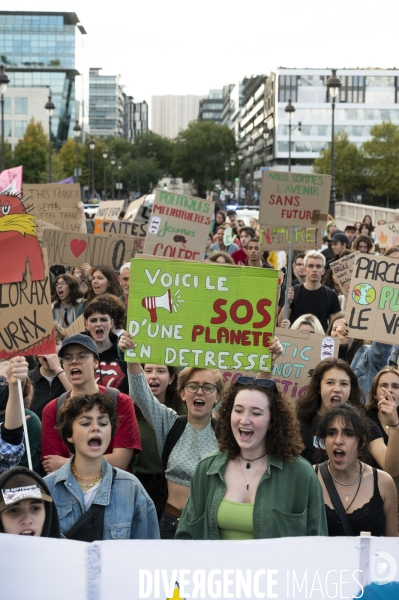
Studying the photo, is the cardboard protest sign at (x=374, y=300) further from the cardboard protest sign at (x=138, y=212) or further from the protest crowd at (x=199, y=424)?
the cardboard protest sign at (x=138, y=212)

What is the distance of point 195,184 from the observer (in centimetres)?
12394

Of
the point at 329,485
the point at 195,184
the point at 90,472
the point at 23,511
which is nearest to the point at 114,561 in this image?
the point at 23,511

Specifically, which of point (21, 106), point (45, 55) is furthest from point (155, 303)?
point (45, 55)

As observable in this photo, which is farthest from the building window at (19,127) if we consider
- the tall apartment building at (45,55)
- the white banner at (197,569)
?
the white banner at (197,569)

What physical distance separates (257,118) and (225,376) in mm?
135336

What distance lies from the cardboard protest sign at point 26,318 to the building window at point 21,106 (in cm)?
11040

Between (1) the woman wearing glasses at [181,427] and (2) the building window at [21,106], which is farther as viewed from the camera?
(2) the building window at [21,106]

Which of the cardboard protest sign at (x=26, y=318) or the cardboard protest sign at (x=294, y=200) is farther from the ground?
the cardboard protest sign at (x=294, y=200)

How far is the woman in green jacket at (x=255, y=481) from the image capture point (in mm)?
3748

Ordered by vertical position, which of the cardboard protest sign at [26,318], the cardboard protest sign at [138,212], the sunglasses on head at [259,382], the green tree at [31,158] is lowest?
the sunglasses on head at [259,382]

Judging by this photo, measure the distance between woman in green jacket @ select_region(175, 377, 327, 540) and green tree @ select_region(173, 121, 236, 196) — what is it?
390ft

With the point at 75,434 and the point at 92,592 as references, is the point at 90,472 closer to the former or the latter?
the point at 75,434

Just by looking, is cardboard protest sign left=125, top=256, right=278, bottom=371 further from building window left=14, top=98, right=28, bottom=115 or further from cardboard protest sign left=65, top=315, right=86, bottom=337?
building window left=14, top=98, right=28, bottom=115

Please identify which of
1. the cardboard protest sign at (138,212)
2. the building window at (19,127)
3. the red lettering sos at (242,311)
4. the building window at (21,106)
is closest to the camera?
the red lettering sos at (242,311)
